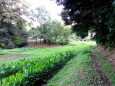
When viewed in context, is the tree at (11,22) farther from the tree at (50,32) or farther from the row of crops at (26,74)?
the row of crops at (26,74)

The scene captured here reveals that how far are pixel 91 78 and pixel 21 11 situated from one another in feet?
60.9

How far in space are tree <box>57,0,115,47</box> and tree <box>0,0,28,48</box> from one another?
1365cm

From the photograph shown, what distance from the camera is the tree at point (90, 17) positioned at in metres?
4.80

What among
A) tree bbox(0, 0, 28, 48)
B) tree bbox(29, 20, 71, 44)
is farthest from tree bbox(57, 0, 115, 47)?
tree bbox(29, 20, 71, 44)

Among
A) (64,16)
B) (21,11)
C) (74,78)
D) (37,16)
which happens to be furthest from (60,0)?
(37,16)

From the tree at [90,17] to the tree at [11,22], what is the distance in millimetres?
13653

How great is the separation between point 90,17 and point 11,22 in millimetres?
16392

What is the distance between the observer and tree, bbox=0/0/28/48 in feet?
59.7

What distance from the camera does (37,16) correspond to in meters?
24.0

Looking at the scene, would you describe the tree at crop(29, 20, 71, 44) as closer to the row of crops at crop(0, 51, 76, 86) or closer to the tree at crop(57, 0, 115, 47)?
the tree at crop(57, 0, 115, 47)

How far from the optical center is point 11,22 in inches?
782

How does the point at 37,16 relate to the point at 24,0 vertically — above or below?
below

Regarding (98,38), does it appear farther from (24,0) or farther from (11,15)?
(24,0)

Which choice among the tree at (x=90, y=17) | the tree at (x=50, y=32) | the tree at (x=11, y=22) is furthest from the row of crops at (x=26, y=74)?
the tree at (x=50, y=32)
